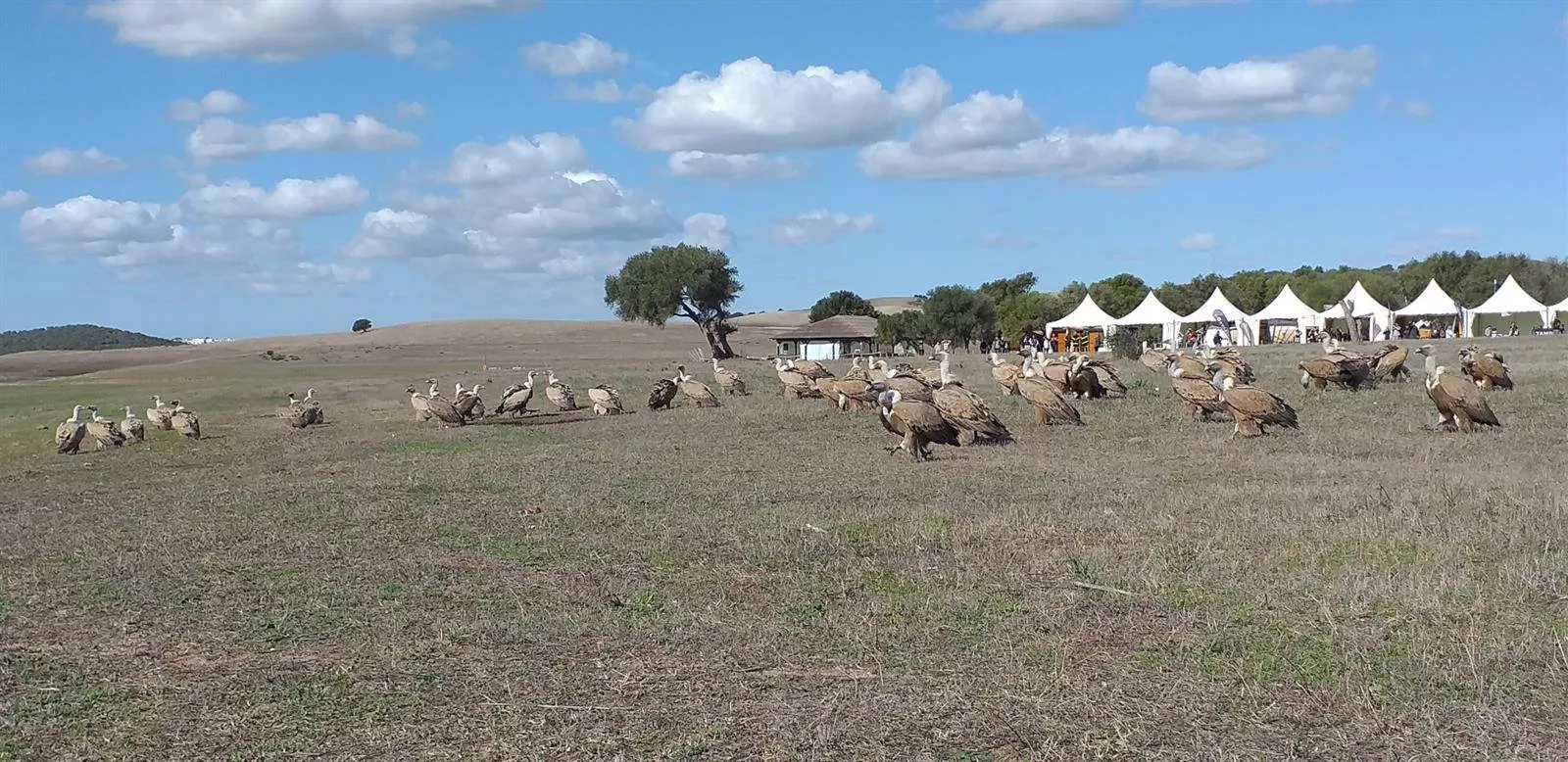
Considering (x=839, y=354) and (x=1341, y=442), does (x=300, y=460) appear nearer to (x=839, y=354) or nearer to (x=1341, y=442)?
(x=1341, y=442)

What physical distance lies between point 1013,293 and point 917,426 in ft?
333

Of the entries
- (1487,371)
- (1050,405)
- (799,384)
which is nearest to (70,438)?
(799,384)

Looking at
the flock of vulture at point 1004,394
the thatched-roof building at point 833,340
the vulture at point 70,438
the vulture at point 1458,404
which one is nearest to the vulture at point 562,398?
the flock of vulture at point 1004,394

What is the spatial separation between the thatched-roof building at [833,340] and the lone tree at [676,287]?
4.02 meters

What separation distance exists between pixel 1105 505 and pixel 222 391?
115 feet

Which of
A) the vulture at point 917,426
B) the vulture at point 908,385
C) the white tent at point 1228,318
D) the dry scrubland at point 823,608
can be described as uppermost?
the white tent at point 1228,318

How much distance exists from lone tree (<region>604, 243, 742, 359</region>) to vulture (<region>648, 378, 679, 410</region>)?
49.7m

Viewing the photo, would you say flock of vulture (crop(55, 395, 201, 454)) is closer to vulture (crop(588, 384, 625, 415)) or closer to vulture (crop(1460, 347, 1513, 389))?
vulture (crop(588, 384, 625, 415))

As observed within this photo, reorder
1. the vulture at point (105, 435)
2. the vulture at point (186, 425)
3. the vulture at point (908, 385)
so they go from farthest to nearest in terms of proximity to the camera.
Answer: the vulture at point (186, 425)
the vulture at point (105, 435)
the vulture at point (908, 385)

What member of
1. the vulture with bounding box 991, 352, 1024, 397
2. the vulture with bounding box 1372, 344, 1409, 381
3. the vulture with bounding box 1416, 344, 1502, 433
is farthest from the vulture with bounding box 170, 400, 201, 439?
the vulture with bounding box 1372, 344, 1409, 381

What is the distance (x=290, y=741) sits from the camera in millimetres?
6195

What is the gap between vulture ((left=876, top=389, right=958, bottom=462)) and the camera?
16.8 metres

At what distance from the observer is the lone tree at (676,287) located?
261 ft

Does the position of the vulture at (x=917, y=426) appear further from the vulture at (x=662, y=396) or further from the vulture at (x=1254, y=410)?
the vulture at (x=662, y=396)
